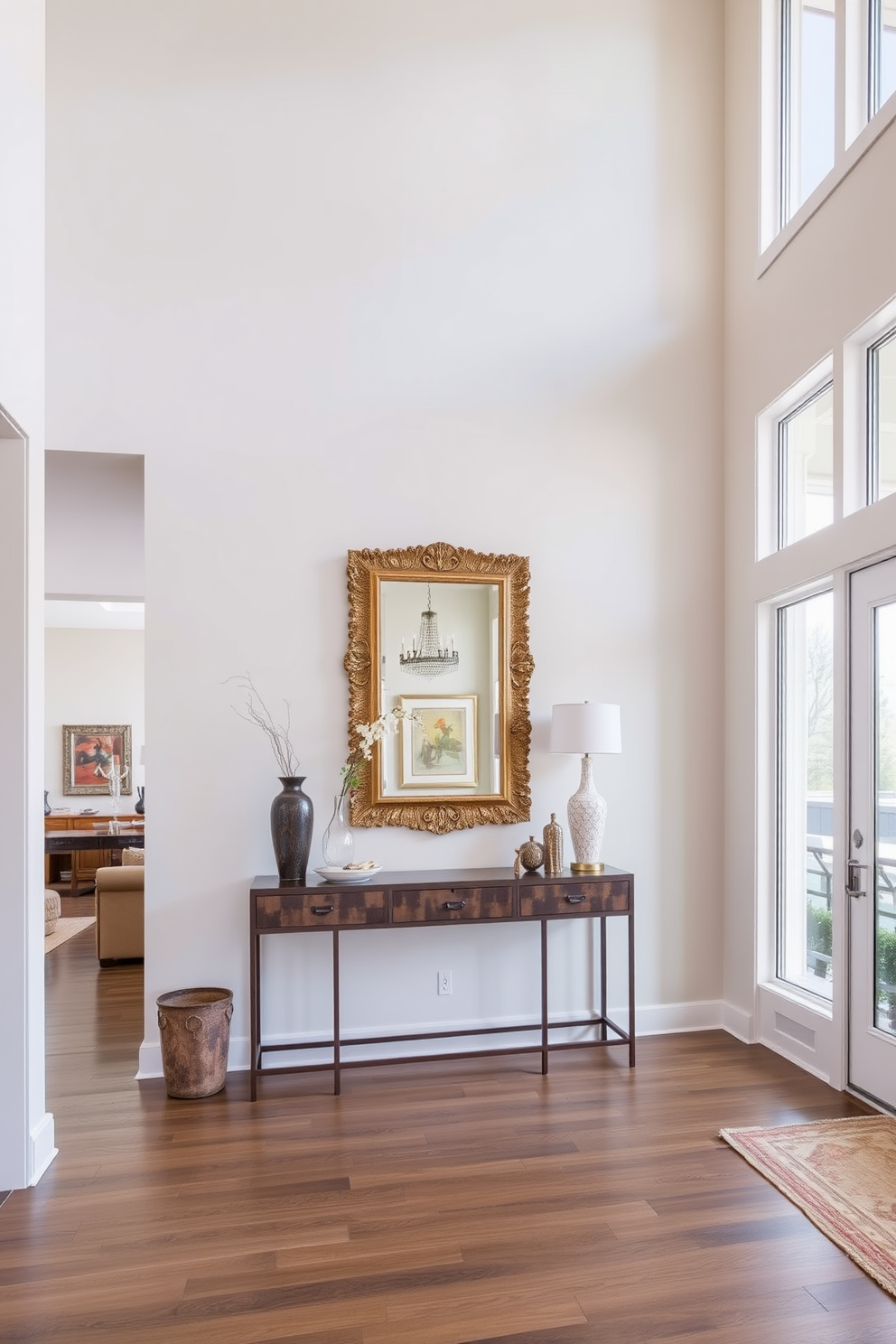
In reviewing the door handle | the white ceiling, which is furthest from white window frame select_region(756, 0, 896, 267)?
the white ceiling

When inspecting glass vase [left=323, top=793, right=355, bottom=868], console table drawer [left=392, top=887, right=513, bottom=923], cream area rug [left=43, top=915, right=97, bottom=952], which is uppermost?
glass vase [left=323, top=793, right=355, bottom=868]

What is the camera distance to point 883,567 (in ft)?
11.8

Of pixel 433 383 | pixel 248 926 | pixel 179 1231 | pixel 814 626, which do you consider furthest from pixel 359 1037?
pixel 433 383

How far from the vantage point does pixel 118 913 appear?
6168 mm

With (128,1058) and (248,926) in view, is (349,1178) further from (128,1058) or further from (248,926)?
(128,1058)

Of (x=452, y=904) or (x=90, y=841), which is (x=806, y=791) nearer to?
(x=452, y=904)

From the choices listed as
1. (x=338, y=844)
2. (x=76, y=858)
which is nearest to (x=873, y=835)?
(x=338, y=844)

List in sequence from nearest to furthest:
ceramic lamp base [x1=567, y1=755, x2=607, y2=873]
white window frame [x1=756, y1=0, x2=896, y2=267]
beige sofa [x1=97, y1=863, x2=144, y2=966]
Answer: white window frame [x1=756, y1=0, x2=896, y2=267]
ceramic lamp base [x1=567, y1=755, x2=607, y2=873]
beige sofa [x1=97, y1=863, x2=144, y2=966]

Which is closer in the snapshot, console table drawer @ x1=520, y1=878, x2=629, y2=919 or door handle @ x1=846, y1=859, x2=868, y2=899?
door handle @ x1=846, y1=859, x2=868, y2=899

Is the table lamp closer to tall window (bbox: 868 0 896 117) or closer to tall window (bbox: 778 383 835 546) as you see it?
tall window (bbox: 778 383 835 546)

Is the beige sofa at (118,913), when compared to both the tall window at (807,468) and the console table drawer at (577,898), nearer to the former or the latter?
the console table drawer at (577,898)

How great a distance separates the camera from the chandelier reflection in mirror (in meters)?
4.39

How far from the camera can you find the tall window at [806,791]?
160 inches

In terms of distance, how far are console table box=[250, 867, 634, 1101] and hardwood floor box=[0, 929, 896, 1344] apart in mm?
139
